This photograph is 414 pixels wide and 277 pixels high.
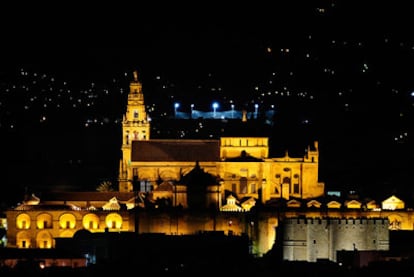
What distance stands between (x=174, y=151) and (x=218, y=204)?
663cm

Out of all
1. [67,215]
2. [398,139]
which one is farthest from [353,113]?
[67,215]

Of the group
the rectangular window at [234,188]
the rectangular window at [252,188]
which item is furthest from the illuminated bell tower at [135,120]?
the rectangular window at [252,188]

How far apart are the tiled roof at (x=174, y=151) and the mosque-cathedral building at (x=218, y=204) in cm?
5

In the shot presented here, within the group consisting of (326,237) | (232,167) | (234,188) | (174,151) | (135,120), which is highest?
(135,120)

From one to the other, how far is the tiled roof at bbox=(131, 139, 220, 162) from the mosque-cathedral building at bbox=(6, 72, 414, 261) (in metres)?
0.05

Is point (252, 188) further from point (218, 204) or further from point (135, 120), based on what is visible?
point (135, 120)

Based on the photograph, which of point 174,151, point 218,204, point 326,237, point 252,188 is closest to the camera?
point 326,237

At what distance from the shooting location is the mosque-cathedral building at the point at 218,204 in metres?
60.0

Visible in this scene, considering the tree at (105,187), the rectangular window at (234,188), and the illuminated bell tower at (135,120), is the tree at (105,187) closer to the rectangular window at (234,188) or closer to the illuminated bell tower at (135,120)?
the illuminated bell tower at (135,120)

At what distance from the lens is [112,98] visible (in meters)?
90.1

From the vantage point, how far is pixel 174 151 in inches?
3002

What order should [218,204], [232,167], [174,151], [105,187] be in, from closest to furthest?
[218,204] < [232,167] < [174,151] < [105,187]

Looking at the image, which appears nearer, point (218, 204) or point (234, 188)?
point (218, 204)

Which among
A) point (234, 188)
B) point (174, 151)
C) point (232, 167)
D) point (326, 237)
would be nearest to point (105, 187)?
point (174, 151)
